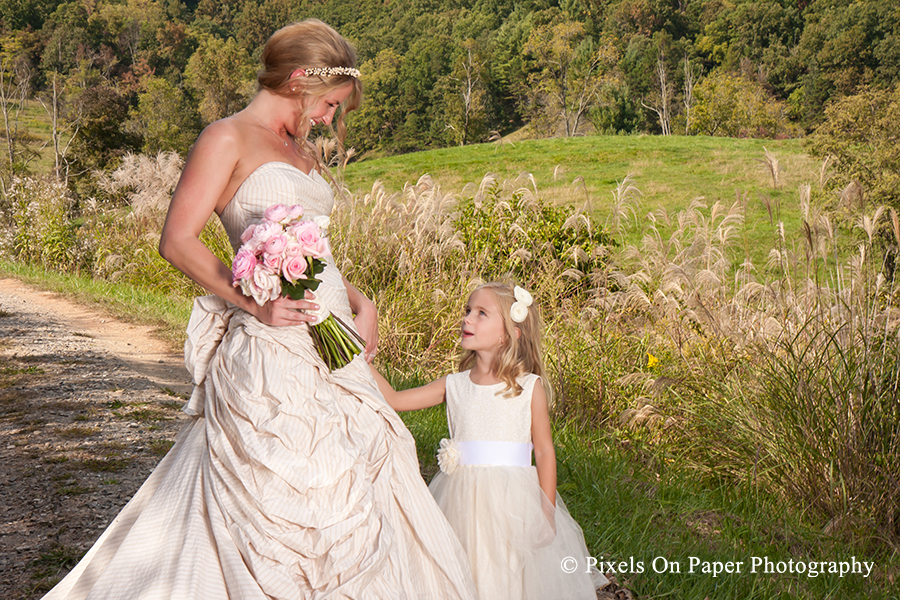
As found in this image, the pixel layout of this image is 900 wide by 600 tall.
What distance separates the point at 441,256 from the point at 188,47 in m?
66.5

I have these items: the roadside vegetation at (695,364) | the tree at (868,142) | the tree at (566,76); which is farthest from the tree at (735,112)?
the roadside vegetation at (695,364)

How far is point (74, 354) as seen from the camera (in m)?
6.35

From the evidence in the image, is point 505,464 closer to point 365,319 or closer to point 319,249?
point 365,319

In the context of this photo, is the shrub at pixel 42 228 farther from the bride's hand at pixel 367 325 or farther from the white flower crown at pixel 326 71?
the white flower crown at pixel 326 71

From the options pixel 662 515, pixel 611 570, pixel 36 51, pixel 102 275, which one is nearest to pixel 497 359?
pixel 611 570

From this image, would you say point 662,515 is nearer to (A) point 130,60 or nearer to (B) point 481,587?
(B) point 481,587

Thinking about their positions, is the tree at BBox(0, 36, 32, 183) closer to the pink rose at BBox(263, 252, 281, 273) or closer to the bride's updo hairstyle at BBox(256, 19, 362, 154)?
the bride's updo hairstyle at BBox(256, 19, 362, 154)

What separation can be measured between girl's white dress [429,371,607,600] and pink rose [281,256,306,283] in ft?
3.43

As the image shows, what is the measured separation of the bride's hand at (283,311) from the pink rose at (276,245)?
0.47 ft

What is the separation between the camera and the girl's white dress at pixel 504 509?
2.39 meters

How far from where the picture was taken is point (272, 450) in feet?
5.86

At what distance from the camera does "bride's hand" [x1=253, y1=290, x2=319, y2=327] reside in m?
1.85

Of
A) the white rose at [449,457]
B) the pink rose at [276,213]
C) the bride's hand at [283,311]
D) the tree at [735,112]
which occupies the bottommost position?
the white rose at [449,457]

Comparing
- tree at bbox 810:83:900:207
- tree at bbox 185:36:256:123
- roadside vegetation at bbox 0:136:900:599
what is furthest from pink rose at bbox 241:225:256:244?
tree at bbox 185:36:256:123
